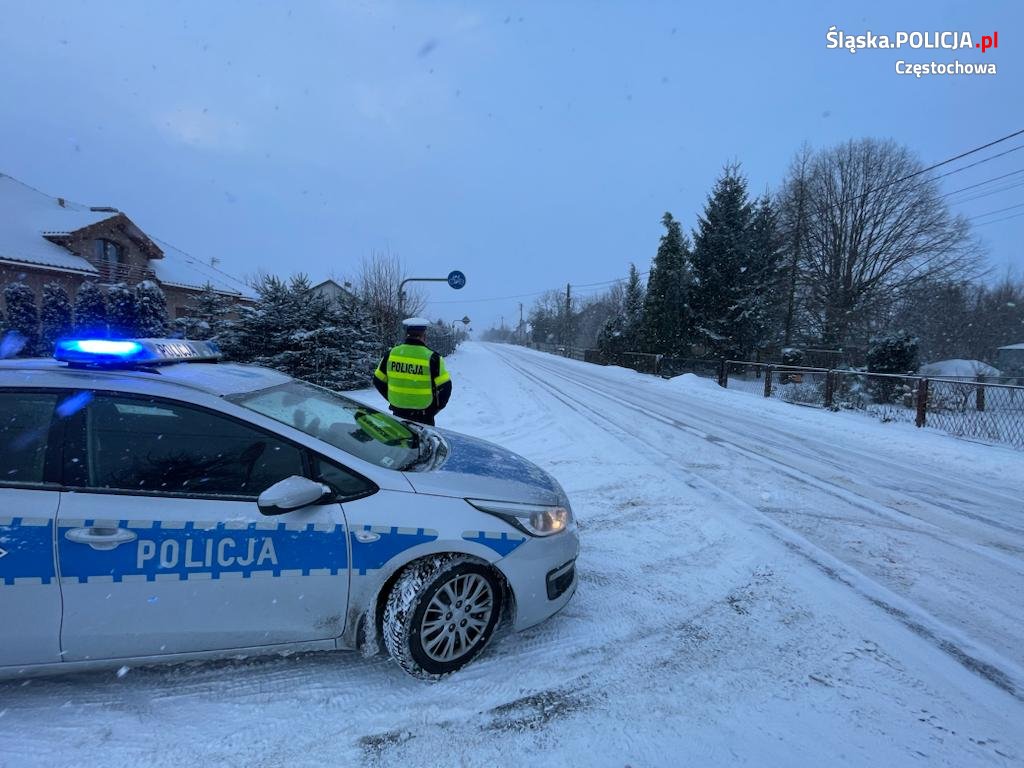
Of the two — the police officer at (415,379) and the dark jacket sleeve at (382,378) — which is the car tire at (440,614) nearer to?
the police officer at (415,379)

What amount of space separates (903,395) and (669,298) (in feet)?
47.6

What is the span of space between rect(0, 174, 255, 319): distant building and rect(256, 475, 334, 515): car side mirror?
1890 cm

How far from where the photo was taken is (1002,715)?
7.80ft

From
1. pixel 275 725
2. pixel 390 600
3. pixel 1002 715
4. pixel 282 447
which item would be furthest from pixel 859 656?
pixel 282 447

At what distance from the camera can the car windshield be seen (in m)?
2.73

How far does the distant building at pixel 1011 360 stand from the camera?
24516 mm

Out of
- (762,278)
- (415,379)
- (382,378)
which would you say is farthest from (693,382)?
(415,379)

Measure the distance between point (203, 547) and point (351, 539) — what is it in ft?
2.08

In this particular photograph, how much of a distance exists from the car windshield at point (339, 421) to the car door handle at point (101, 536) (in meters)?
0.73

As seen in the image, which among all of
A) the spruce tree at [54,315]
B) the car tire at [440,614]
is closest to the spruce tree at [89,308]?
the spruce tree at [54,315]

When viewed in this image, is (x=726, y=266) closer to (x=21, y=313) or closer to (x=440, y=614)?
(x=440, y=614)

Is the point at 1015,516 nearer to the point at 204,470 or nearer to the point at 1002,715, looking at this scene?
the point at 1002,715

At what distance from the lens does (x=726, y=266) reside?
2386 cm

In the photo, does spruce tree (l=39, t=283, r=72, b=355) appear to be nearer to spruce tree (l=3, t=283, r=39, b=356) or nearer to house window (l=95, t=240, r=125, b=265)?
spruce tree (l=3, t=283, r=39, b=356)
